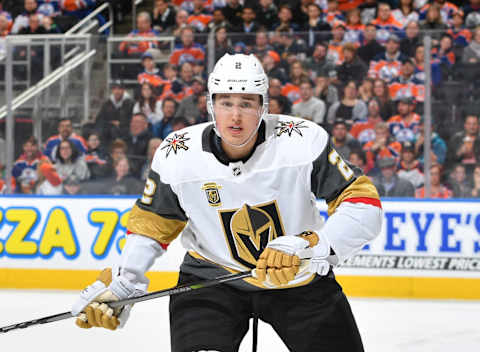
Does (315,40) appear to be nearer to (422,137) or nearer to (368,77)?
(368,77)

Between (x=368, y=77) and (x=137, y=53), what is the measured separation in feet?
5.67

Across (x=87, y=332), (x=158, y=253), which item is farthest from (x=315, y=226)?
(x=87, y=332)

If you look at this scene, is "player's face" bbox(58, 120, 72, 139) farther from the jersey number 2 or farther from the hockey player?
the jersey number 2

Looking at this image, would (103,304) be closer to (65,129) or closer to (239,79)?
(239,79)

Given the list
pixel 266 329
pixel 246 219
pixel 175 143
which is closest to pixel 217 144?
pixel 175 143

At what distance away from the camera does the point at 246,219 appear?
2.65 meters

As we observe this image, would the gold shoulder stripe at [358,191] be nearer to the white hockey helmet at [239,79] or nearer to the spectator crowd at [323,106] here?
the white hockey helmet at [239,79]

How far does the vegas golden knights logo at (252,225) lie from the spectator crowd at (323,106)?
11.2 feet

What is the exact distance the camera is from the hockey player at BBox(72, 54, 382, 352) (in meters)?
2.58

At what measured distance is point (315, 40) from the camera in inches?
243

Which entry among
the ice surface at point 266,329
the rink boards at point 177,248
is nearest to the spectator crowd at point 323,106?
the rink boards at point 177,248

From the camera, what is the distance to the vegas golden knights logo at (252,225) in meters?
2.64

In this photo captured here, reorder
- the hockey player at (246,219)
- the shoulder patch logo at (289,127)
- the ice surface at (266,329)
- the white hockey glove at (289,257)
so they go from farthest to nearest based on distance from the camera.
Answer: the ice surface at (266,329)
the shoulder patch logo at (289,127)
the hockey player at (246,219)
the white hockey glove at (289,257)

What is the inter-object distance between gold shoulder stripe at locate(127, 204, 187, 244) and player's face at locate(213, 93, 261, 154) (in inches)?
12.5
